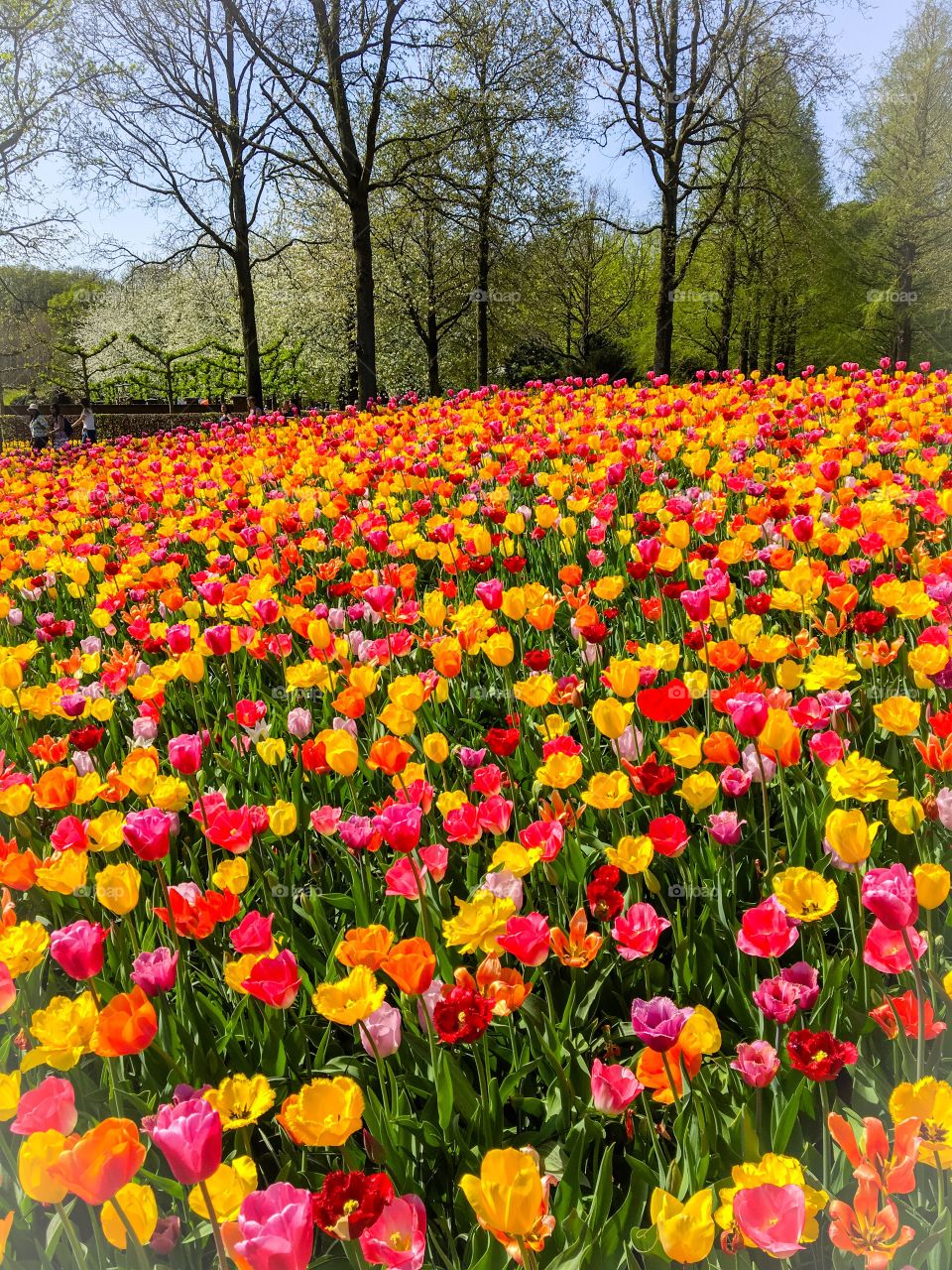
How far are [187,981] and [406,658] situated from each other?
1.83 m

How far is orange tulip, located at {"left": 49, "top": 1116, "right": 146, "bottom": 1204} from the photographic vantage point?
36.1 inches

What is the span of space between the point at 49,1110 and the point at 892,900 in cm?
104

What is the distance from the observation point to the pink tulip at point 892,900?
46.2 inches

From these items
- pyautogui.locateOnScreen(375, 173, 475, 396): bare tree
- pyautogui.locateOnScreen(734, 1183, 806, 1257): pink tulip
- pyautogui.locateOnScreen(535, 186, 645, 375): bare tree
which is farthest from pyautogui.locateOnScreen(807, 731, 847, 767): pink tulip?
pyautogui.locateOnScreen(535, 186, 645, 375): bare tree

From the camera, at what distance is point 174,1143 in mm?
923

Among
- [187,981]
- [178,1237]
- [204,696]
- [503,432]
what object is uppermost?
[503,432]

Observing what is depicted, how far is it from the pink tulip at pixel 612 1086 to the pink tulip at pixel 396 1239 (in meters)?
0.36

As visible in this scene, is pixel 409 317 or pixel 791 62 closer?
pixel 791 62

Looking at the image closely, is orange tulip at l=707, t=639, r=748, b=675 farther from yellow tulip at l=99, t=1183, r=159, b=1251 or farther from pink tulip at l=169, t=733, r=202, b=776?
yellow tulip at l=99, t=1183, r=159, b=1251

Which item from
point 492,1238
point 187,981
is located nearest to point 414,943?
point 492,1238

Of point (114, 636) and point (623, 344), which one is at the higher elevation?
point (623, 344)

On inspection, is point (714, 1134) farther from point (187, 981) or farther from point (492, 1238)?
point (187, 981)

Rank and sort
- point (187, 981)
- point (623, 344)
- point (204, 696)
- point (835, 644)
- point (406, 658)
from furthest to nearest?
point (623, 344) → point (406, 658) → point (204, 696) → point (835, 644) → point (187, 981)

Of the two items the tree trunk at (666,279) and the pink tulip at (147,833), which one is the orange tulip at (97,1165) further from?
the tree trunk at (666,279)
